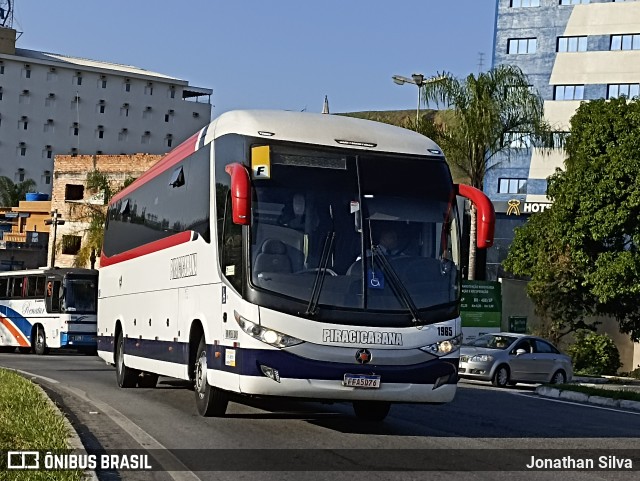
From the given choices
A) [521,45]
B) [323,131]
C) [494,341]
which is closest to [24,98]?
[521,45]

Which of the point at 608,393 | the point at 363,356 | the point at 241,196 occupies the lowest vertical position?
the point at 608,393

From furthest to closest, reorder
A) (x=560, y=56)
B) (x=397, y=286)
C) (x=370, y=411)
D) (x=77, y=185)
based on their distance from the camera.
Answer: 1. (x=77, y=185)
2. (x=560, y=56)
3. (x=370, y=411)
4. (x=397, y=286)

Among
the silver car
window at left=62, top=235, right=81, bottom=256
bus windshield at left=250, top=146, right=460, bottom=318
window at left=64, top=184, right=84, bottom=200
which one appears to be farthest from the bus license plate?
window at left=64, top=184, right=84, bottom=200

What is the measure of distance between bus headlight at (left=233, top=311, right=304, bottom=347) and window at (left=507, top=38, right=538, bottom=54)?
7013 cm

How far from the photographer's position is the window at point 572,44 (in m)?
78.8

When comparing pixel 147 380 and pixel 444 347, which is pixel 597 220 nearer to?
pixel 147 380

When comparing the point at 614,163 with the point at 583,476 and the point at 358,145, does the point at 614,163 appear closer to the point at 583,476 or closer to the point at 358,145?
the point at 358,145

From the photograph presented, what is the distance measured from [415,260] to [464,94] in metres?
28.8

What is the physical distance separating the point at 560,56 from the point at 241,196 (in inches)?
2748

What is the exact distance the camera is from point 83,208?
89.5 m

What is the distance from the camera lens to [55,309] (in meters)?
42.3

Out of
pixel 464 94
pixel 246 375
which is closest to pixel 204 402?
pixel 246 375

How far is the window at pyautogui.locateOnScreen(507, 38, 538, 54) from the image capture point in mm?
80000

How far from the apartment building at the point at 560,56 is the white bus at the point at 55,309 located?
130 ft
